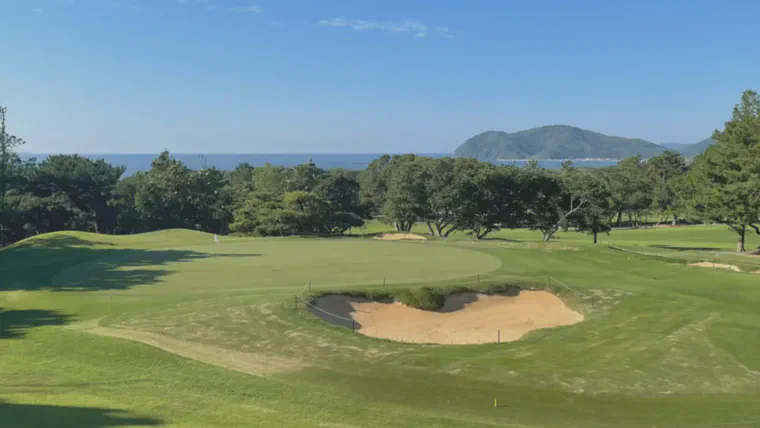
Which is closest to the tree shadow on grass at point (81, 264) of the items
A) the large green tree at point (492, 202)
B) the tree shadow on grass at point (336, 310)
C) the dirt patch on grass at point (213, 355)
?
the dirt patch on grass at point (213, 355)

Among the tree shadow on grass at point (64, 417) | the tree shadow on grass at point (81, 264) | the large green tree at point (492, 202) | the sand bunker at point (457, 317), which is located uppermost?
the large green tree at point (492, 202)

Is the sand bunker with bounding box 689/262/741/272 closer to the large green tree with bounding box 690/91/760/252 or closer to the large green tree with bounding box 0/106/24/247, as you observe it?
the large green tree with bounding box 690/91/760/252

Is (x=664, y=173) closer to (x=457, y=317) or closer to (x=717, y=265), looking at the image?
(x=717, y=265)

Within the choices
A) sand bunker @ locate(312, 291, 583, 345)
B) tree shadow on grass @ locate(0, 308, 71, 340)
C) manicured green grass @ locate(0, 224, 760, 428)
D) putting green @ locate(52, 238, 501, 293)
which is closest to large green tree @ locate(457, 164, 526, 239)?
putting green @ locate(52, 238, 501, 293)

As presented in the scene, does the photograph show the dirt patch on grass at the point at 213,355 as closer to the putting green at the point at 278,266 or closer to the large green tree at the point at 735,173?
the putting green at the point at 278,266

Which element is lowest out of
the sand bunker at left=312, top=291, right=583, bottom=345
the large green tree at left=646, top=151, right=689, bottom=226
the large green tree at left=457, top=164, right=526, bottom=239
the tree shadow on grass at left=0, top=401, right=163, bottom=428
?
the sand bunker at left=312, top=291, right=583, bottom=345

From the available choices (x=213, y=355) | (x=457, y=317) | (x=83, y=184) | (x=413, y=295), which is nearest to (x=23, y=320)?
(x=213, y=355)

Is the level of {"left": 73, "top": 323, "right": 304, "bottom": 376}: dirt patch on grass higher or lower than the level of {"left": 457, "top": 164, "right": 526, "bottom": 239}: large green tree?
lower
